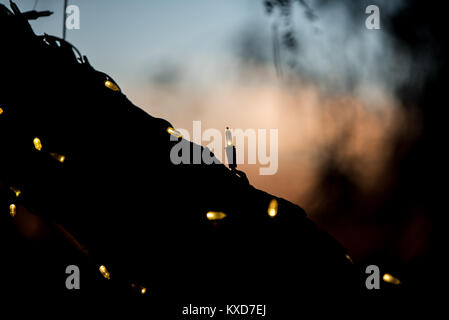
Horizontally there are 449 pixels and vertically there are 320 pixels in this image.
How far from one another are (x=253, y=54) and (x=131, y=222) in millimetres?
1083

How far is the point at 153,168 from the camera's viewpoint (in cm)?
59

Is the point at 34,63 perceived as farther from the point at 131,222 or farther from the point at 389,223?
the point at 389,223

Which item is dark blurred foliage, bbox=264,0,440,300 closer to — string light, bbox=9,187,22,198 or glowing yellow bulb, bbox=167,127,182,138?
glowing yellow bulb, bbox=167,127,182,138

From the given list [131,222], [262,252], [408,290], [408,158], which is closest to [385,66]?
[408,158]

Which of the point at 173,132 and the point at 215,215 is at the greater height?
the point at 173,132

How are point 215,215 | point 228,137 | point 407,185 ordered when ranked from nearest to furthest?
point 215,215, point 228,137, point 407,185

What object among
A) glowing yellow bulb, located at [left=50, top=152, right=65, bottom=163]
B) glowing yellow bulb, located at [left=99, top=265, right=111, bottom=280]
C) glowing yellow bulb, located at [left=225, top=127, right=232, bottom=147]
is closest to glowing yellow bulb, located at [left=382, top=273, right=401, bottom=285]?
glowing yellow bulb, located at [left=225, top=127, right=232, bottom=147]

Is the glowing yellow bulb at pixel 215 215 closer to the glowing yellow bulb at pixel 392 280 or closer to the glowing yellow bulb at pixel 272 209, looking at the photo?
the glowing yellow bulb at pixel 272 209

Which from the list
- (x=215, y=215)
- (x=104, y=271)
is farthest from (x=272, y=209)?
(x=104, y=271)

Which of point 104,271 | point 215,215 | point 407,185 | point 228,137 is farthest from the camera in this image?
point 407,185

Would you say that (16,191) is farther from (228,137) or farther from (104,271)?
(228,137)

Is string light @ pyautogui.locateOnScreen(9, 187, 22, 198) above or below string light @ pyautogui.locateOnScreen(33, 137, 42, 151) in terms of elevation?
below

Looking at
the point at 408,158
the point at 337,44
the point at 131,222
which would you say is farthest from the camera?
the point at 408,158

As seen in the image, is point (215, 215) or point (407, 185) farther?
point (407, 185)
